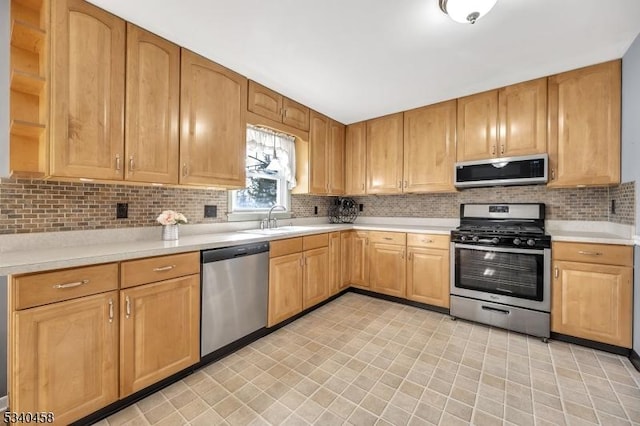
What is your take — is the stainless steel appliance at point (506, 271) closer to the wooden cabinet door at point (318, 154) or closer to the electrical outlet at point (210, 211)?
the wooden cabinet door at point (318, 154)

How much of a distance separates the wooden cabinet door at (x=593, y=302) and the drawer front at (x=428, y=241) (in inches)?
35.9

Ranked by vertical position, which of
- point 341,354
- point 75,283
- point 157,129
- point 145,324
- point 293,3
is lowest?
point 341,354

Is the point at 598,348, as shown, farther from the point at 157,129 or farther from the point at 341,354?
the point at 157,129

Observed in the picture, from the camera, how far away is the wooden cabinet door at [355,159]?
3793 mm

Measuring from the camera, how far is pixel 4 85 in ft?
4.97

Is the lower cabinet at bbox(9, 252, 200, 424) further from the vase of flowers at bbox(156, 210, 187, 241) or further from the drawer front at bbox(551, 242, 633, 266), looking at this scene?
the drawer front at bbox(551, 242, 633, 266)

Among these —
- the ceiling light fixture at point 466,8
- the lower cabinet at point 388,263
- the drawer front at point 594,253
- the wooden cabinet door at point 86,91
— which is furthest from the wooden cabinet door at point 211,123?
the drawer front at point 594,253

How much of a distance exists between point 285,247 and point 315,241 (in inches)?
18.7

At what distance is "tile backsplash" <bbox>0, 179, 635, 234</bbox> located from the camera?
160cm

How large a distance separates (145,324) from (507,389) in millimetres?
2326

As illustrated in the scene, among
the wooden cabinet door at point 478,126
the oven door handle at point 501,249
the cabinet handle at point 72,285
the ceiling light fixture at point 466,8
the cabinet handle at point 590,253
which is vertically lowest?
the cabinet handle at point 72,285

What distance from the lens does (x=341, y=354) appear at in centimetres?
215

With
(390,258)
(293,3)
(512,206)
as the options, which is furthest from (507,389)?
(293,3)

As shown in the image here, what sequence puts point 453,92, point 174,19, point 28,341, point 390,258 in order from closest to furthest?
point 28,341 → point 174,19 → point 453,92 → point 390,258
